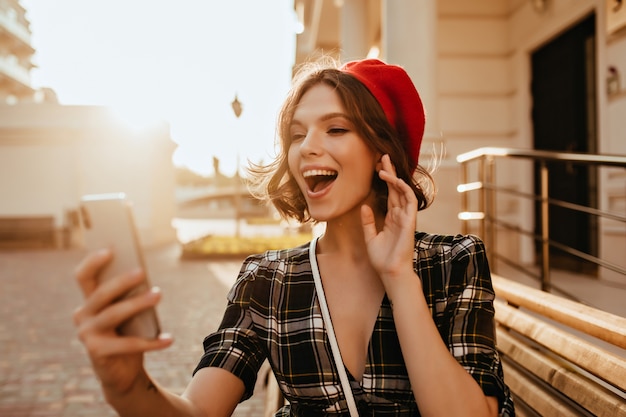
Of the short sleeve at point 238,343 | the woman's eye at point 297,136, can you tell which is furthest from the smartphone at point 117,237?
the woman's eye at point 297,136

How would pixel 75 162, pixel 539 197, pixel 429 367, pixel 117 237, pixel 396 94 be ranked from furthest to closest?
pixel 75 162 → pixel 539 197 → pixel 396 94 → pixel 429 367 → pixel 117 237

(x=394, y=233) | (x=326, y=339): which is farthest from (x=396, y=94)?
(x=326, y=339)

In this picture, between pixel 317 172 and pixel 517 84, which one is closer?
pixel 317 172

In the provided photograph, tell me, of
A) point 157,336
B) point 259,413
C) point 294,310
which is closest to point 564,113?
point 259,413

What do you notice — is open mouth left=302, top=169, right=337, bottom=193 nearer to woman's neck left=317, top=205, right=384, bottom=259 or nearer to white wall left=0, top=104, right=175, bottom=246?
woman's neck left=317, top=205, right=384, bottom=259

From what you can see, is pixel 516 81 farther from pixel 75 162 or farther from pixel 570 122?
pixel 75 162

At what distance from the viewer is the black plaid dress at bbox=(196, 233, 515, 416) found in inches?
57.2

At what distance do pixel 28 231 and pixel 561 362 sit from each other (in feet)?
62.9

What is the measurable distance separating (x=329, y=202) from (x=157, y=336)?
878 millimetres

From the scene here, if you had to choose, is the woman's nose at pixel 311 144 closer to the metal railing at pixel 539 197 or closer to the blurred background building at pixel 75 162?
the metal railing at pixel 539 197

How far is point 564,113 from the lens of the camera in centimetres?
676

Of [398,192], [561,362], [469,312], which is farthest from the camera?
[561,362]

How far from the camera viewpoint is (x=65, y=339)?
19.6ft

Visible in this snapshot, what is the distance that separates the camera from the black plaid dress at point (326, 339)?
57.2 inches
